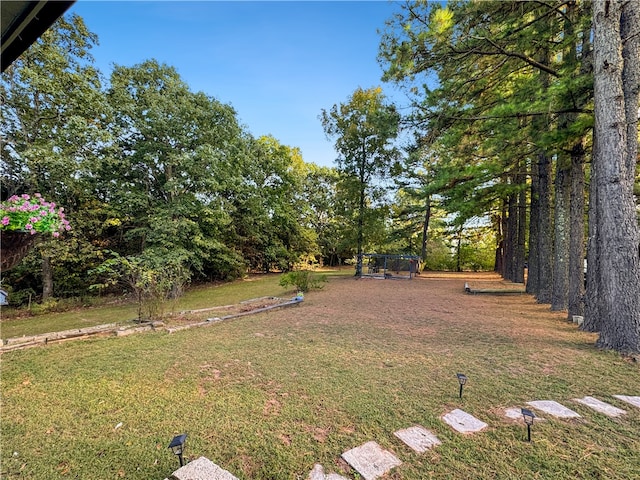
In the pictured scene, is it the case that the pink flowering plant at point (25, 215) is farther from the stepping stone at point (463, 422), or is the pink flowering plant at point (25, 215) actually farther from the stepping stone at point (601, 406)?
the stepping stone at point (601, 406)

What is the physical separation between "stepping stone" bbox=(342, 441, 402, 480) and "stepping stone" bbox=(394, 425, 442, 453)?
193mm

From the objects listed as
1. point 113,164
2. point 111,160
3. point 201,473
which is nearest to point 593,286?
point 201,473

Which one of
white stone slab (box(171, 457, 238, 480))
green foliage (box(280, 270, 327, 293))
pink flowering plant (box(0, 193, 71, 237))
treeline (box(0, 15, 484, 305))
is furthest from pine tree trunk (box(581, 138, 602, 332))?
treeline (box(0, 15, 484, 305))

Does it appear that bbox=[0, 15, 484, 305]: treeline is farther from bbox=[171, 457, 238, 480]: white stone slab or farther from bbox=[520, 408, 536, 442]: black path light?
bbox=[520, 408, 536, 442]: black path light

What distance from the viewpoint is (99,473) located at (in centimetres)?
165

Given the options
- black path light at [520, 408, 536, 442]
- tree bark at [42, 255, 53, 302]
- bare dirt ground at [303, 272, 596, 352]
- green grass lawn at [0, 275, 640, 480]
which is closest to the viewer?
green grass lawn at [0, 275, 640, 480]

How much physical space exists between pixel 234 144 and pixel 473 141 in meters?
7.89

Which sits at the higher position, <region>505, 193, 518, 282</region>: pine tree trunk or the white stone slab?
<region>505, 193, 518, 282</region>: pine tree trunk

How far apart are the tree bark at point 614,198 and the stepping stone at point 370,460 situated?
390cm

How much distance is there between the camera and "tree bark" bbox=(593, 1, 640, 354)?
3.56m

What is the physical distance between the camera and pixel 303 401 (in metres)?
2.47

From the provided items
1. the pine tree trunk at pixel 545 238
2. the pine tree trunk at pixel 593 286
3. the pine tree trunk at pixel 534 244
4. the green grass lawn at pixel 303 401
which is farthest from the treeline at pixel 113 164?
the pine tree trunk at pixel 534 244

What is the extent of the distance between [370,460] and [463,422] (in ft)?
2.94

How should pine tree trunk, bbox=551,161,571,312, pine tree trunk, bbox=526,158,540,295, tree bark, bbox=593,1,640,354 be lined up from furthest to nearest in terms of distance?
1. pine tree trunk, bbox=526,158,540,295
2. pine tree trunk, bbox=551,161,571,312
3. tree bark, bbox=593,1,640,354
